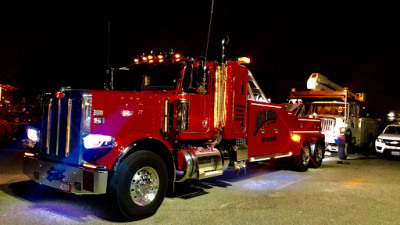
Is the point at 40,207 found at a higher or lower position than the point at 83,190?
lower

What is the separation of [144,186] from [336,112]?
12028 millimetres

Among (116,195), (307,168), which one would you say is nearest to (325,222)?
(116,195)

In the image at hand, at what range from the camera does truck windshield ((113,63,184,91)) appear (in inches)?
263

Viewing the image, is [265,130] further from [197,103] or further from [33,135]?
[33,135]

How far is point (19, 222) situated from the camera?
4.98m

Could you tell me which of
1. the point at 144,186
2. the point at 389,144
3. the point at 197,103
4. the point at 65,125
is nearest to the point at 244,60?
the point at 197,103

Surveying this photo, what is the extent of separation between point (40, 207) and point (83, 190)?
1.46 m

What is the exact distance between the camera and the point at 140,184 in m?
5.41

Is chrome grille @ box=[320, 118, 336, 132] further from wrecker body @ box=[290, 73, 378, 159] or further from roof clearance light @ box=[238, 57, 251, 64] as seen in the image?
roof clearance light @ box=[238, 57, 251, 64]

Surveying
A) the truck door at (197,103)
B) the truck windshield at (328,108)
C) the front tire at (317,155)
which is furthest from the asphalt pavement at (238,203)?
the truck windshield at (328,108)

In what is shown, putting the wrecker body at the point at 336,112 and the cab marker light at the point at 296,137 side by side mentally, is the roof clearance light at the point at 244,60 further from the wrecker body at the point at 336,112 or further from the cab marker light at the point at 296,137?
the wrecker body at the point at 336,112

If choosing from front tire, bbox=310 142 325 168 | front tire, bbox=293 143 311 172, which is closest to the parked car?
front tire, bbox=310 142 325 168

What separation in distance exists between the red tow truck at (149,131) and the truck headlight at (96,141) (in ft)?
0.05

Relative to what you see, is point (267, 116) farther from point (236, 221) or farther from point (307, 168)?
point (236, 221)
